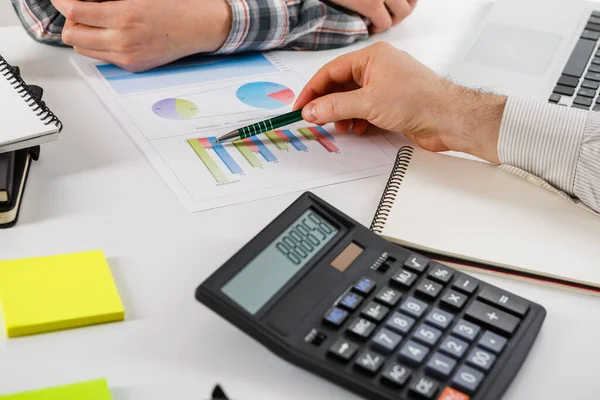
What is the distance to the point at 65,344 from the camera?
630 millimetres

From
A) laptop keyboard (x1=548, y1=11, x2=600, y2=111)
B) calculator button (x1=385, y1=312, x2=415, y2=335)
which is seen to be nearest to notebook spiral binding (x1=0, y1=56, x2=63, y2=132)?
calculator button (x1=385, y1=312, x2=415, y2=335)

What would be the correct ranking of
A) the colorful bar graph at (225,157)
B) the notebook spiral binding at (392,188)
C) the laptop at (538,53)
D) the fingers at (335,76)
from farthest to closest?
the laptop at (538,53) → the fingers at (335,76) → the colorful bar graph at (225,157) → the notebook spiral binding at (392,188)

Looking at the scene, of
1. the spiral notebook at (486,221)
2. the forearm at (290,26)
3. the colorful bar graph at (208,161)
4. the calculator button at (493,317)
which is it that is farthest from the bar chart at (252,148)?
the calculator button at (493,317)

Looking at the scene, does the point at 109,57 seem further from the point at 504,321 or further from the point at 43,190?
the point at 504,321

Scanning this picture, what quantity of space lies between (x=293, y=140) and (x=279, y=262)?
32 cm

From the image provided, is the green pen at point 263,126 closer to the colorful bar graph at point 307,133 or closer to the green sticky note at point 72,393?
the colorful bar graph at point 307,133

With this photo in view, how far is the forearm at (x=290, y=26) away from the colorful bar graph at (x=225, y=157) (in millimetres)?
251

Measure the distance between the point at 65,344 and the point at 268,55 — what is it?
0.66 meters

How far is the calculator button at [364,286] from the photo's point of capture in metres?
0.65

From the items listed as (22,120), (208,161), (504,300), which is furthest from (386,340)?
(22,120)

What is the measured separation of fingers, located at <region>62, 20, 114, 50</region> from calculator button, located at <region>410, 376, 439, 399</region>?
70cm

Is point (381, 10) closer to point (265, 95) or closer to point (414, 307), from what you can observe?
point (265, 95)

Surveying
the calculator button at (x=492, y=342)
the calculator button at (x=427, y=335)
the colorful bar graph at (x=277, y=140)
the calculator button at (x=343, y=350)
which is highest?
the calculator button at (x=492, y=342)

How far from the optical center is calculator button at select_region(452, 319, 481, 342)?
625mm
